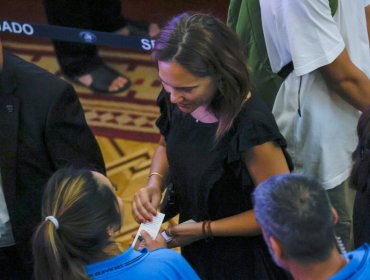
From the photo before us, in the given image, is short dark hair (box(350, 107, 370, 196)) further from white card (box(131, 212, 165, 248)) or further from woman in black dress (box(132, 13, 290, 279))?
white card (box(131, 212, 165, 248))

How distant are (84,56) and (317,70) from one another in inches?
101

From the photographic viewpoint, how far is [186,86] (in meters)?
2.07

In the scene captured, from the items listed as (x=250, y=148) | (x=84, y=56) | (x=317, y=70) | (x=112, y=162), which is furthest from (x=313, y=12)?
(x=84, y=56)

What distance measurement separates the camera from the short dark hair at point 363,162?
77.4 inches

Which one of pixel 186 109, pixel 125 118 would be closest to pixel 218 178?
pixel 186 109

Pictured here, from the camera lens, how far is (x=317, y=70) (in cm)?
241

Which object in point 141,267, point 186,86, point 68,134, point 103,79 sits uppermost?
point 186,86

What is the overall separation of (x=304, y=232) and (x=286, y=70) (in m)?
1.04

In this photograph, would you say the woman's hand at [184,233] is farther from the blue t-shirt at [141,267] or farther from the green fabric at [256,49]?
the green fabric at [256,49]

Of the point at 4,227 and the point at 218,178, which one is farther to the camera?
Answer: the point at 4,227

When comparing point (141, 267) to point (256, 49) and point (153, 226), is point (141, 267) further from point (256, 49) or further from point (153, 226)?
point (256, 49)

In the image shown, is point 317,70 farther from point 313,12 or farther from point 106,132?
point 106,132

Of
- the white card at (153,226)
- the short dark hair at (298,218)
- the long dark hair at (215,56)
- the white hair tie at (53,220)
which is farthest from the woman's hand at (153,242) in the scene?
the short dark hair at (298,218)

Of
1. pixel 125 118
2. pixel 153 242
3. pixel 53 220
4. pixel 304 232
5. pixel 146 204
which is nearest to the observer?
pixel 304 232
